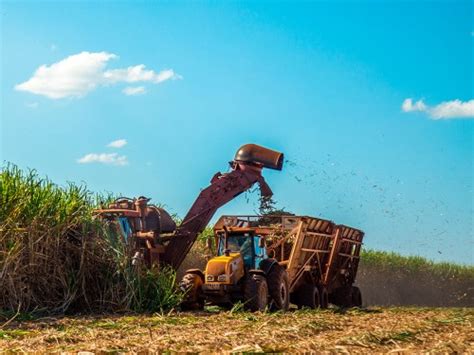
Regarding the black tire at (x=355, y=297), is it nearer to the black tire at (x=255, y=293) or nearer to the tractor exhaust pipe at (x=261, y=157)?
the tractor exhaust pipe at (x=261, y=157)

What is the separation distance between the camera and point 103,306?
Result: 15.3 metres

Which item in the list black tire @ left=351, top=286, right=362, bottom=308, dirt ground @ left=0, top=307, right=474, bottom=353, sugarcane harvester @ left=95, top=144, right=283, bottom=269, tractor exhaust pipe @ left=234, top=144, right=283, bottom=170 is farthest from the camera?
black tire @ left=351, top=286, right=362, bottom=308

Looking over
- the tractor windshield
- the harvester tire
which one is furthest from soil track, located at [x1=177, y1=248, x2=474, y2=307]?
the harvester tire

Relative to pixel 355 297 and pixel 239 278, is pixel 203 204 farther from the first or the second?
pixel 355 297

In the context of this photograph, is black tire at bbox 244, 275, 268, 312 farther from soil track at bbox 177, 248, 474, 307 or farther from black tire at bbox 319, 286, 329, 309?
soil track at bbox 177, 248, 474, 307

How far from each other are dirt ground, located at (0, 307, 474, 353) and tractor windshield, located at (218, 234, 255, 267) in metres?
1.76

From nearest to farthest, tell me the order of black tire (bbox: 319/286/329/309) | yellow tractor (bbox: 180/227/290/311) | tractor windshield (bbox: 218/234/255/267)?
yellow tractor (bbox: 180/227/290/311)
tractor windshield (bbox: 218/234/255/267)
black tire (bbox: 319/286/329/309)

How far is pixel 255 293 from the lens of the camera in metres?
15.4

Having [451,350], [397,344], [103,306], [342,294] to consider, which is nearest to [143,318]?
[103,306]

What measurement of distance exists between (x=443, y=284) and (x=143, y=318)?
25379 mm

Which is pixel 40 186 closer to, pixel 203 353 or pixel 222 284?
pixel 222 284

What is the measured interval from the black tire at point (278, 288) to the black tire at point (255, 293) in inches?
17.0

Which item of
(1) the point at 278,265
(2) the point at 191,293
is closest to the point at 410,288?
(1) the point at 278,265

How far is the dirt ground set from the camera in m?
8.58
